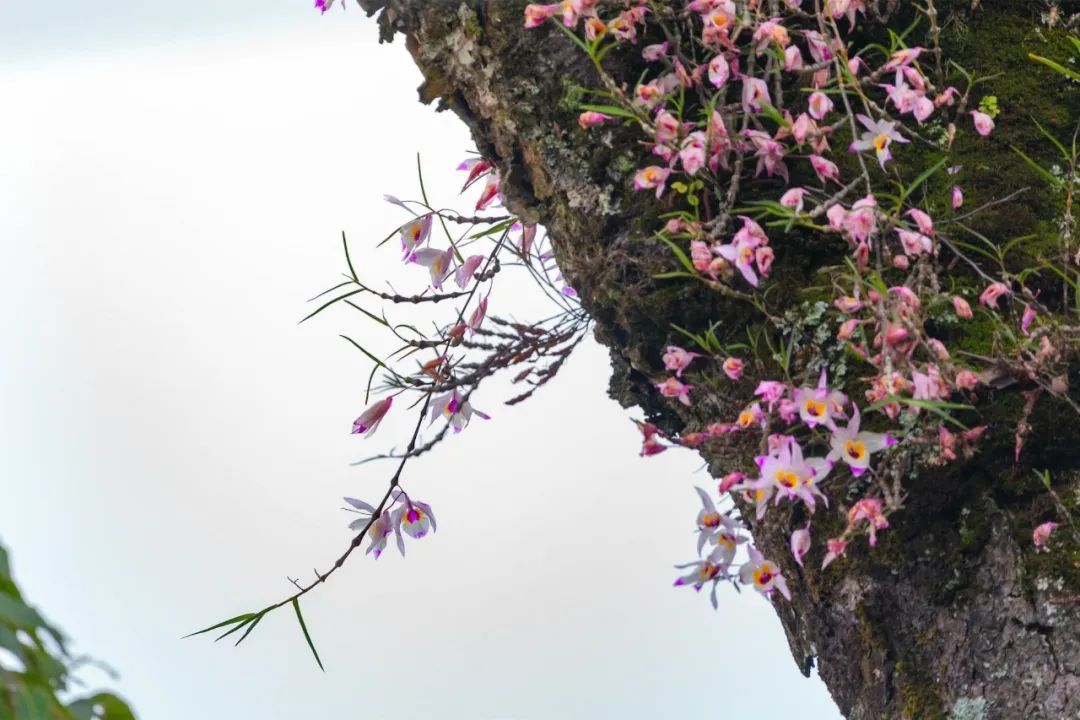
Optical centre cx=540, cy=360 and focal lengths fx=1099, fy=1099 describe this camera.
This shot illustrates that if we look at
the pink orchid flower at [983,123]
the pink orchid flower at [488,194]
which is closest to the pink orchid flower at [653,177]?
the pink orchid flower at [983,123]

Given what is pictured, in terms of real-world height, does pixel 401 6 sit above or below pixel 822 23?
above

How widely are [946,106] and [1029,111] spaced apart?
9cm

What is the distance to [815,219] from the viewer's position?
3.95ft

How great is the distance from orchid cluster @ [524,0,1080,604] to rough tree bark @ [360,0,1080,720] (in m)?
0.03

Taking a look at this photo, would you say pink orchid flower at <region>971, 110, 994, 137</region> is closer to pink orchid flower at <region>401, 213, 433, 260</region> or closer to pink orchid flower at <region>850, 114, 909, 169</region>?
pink orchid flower at <region>850, 114, 909, 169</region>

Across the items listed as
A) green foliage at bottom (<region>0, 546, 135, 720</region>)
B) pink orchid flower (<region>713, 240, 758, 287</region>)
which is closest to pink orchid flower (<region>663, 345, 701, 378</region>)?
pink orchid flower (<region>713, 240, 758, 287</region>)

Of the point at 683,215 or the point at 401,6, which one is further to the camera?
the point at 401,6

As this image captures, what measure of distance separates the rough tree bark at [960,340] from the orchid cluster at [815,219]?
3 centimetres

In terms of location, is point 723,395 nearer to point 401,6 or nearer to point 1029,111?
point 1029,111

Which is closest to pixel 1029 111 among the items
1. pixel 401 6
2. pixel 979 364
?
pixel 979 364

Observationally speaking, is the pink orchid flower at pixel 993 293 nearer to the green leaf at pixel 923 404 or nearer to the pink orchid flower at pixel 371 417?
the green leaf at pixel 923 404

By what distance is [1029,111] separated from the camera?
4.15 ft

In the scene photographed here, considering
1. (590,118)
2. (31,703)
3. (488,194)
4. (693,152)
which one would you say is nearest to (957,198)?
(693,152)

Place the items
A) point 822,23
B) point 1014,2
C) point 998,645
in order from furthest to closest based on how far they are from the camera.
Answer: point 1014,2 < point 822,23 < point 998,645
